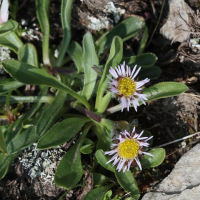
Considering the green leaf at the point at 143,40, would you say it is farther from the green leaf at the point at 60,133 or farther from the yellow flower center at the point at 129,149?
the yellow flower center at the point at 129,149

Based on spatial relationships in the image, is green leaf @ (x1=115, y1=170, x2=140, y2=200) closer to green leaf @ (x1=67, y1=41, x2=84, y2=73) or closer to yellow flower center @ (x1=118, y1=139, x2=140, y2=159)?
yellow flower center @ (x1=118, y1=139, x2=140, y2=159)

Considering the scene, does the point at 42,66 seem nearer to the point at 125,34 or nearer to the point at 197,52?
the point at 125,34

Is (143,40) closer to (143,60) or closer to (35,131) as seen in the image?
(143,60)

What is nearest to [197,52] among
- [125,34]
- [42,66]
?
[125,34]

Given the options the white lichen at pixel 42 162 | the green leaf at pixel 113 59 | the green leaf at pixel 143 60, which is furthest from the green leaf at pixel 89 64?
the white lichen at pixel 42 162

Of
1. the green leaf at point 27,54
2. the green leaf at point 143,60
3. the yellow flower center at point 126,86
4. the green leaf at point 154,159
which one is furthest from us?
the green leaf at point 27,54

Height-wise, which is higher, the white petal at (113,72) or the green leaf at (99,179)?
the white petal at (113,72)

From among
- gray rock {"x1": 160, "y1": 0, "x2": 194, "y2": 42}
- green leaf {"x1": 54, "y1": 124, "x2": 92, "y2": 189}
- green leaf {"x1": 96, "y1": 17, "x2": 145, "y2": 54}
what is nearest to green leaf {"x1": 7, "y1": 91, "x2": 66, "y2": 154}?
green leaf {"x1": 54, "y1": 124, "x2": 92, "y2": 189}
